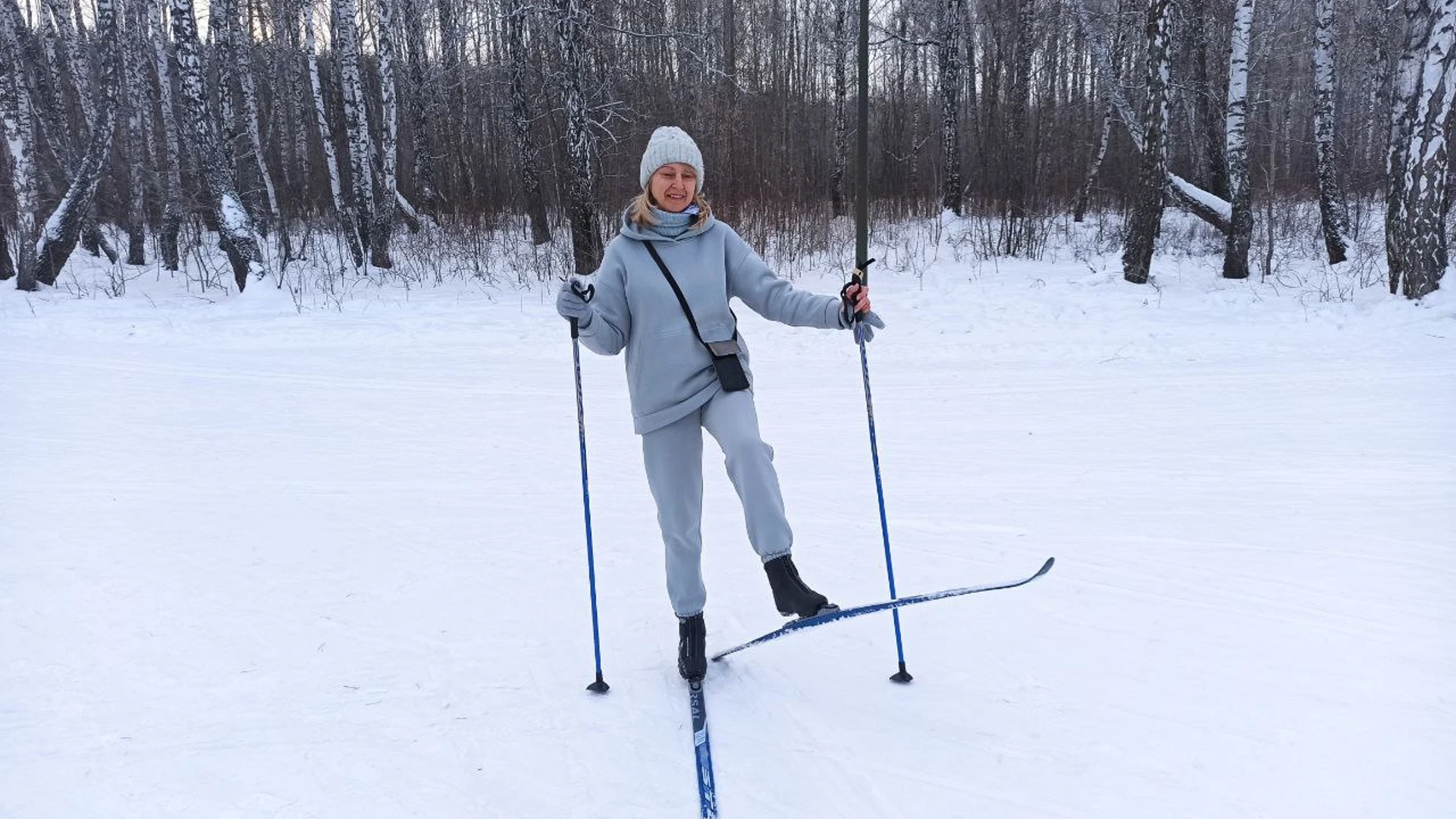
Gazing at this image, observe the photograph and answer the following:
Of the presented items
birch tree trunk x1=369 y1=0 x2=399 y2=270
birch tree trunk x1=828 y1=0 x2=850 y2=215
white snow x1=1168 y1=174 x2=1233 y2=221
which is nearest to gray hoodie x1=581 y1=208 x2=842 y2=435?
white snow x1=1168 y1=174 x2=1233 y2=221

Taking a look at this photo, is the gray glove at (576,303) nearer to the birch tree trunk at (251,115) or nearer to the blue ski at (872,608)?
the blue ski at (872,608)

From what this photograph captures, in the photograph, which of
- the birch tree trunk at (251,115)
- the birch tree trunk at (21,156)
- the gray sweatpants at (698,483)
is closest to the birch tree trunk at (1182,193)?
the gray sweatpants at (698,483)

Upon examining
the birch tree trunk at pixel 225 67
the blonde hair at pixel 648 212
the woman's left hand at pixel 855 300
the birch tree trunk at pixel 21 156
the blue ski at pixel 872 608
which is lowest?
the blue ski at pixel 872 608

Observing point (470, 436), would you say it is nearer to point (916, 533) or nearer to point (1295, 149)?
point (916, 533)

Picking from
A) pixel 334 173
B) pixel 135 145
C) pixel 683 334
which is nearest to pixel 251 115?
pixel 135 145

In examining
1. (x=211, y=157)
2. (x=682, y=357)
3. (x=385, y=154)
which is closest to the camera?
(x=682, y=357)

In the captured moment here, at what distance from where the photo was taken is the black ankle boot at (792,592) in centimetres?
272

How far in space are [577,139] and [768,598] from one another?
30.5 ft

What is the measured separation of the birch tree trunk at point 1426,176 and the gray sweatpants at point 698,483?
357 inches

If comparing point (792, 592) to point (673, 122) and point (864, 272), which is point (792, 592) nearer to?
point (864, 272)

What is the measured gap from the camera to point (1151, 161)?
10555 mm

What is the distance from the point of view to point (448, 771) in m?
2.56

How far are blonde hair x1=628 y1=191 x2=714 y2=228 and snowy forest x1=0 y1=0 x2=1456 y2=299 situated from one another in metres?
8.61

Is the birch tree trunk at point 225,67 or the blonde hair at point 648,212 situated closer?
the blonde hair at point 648,212
